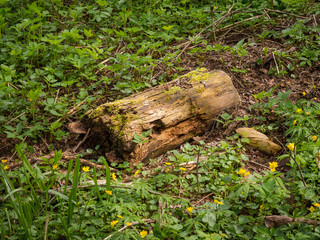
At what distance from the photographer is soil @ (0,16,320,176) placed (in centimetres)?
331

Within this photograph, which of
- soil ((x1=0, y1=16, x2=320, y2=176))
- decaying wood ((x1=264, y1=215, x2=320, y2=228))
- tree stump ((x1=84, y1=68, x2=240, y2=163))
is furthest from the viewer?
soil ((x1=0, y1=16, x2=320, y2=176))

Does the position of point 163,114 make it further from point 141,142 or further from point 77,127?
point 77,127

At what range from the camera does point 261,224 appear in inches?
92.0

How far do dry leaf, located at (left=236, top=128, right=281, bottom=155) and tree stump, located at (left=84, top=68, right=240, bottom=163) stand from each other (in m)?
0.44

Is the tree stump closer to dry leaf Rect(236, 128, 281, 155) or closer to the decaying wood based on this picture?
dry leaf Rect(236, 128, 281, 155)

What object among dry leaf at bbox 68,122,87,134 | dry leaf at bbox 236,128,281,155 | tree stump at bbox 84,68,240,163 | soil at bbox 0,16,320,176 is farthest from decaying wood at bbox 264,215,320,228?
dry leaf at bbox 68,122,87,134

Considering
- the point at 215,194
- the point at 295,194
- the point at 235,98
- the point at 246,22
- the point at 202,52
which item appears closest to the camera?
the point at 295,194

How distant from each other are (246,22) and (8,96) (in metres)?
3.65

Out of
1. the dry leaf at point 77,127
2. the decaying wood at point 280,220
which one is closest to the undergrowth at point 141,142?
the decaying wood at point 280,220

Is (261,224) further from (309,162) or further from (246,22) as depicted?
(246,22)

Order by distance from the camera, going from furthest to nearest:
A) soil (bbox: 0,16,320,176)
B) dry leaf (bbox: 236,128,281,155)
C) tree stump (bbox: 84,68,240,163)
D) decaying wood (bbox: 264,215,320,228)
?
soil (bbox: 0,16,320,176) < dry leaf (bbox: 236,128,281,155) < tree stump (bbox: 84,68,240,163) < decaying wood (bbox: 264,215,320,228)

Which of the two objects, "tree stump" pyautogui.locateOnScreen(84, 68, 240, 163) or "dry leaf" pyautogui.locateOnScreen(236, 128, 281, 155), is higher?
"tree stump" pyautogui.locateOnScreen(84, 68, 240, 163)

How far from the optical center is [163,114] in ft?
10.4

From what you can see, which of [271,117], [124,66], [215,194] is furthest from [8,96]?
[271,117]
